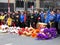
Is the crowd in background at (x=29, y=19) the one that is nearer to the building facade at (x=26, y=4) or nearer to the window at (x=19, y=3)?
the building facade at (x=26, y=4)

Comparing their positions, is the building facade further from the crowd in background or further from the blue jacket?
the blue jacket

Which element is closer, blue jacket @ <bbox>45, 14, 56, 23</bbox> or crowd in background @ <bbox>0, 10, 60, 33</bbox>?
blue jacket @ <bbox>45, 14, 56, 23</bbox>

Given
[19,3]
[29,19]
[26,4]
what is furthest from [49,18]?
[19,3]

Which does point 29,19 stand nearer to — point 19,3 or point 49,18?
point 49,18

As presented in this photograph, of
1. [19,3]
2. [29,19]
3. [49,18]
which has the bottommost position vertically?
[29,19]

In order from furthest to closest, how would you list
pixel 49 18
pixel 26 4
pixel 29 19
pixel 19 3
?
1. pixel 19 3
2. pixel 26 4
3. pixel 29 19
4. pixel 49 18

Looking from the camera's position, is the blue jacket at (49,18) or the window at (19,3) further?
the window at (19,3)

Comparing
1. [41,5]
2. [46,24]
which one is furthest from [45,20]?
[41,5]

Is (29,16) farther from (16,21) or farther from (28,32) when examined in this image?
(28,32)

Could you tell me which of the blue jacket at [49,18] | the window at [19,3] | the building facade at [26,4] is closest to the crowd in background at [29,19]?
the blue jacket at [49,18]

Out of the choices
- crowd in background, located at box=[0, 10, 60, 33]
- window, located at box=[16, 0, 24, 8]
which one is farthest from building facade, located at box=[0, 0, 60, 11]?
crowd in background, located at box=[0, 10, 60, 33]

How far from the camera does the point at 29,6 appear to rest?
3566 centimetres

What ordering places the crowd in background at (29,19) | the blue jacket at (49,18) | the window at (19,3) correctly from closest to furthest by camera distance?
the blue jacket at (49,18), the crowd in background at (29,19), the window at (19,3)

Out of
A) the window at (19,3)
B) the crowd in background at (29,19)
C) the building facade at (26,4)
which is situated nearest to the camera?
the crowd in background at (29,19)
